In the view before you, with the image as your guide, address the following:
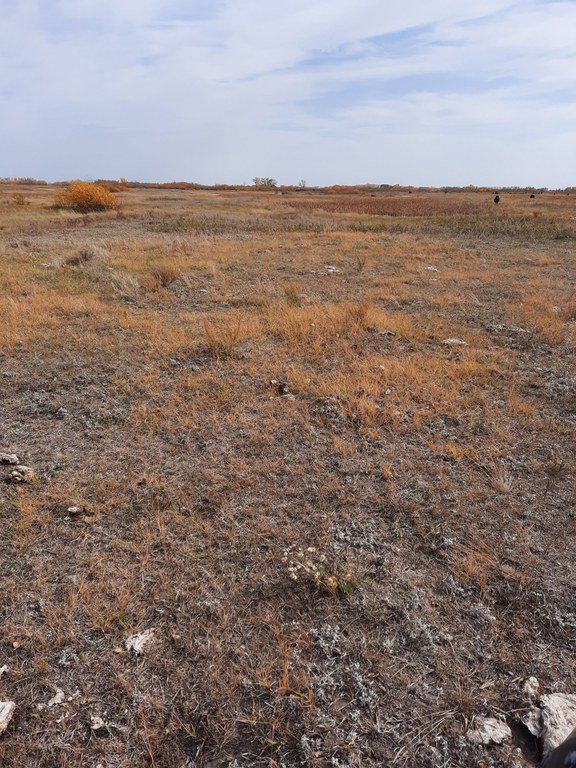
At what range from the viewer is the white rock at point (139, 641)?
244 cm

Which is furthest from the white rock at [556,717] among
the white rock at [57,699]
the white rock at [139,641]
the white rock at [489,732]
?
the white rock at [57,699]

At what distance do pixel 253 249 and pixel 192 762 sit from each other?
14616mm

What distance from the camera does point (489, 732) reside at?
2.06 metres

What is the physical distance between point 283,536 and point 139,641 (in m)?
1.14

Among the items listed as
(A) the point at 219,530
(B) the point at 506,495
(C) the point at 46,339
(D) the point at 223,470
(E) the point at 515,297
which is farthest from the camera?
(E) the point at 515,297

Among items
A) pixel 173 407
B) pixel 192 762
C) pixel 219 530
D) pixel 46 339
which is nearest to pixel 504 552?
pixel 219 530

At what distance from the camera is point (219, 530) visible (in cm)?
329

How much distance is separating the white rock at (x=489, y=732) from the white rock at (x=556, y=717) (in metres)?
0.16

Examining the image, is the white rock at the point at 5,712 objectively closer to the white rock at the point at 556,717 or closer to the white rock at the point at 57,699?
the white rock at the point at 57,699

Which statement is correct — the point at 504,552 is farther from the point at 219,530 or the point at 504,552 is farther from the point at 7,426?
the point at 7,426

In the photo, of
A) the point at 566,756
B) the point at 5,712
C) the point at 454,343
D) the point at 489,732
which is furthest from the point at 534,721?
the point at 454,343

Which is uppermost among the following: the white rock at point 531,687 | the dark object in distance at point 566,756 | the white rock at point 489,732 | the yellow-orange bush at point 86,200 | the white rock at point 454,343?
the yellow-orange bush at point 86,200

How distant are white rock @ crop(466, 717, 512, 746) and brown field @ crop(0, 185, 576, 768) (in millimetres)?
34

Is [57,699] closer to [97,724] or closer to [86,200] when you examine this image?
[97,724]
